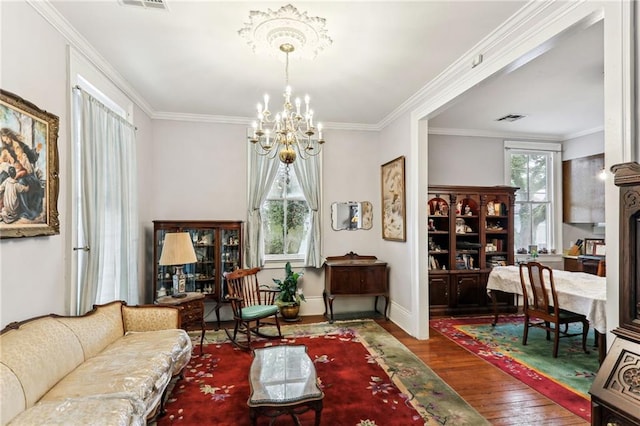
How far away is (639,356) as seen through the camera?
4.52 feet

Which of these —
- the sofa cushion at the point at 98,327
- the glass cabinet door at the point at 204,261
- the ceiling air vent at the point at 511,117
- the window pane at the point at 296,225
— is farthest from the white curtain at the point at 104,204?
the ceiling air vent at the point at 511,117

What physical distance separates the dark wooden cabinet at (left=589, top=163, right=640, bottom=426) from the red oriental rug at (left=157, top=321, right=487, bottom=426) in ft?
4.17

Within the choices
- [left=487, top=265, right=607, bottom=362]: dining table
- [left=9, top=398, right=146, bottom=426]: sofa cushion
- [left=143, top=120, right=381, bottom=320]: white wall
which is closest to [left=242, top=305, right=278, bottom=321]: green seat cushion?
[left=143, top=120, right=381, bottom=320]: white wall

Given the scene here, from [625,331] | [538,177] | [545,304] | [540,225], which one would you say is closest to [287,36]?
[625,331]

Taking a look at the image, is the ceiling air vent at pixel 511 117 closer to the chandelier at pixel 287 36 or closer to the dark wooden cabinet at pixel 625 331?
the chandelier at pixel 287 36

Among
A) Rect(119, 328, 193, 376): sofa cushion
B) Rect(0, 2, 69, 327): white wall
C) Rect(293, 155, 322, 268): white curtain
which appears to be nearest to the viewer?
Rect(0, 2, 69, 327): white wall

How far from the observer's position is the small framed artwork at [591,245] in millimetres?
5470

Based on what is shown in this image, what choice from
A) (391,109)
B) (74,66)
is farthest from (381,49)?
(74,66)

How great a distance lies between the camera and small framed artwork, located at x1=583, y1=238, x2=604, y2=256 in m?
5.47

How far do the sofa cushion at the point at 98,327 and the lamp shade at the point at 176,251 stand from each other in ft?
2.47

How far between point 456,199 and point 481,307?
182cm

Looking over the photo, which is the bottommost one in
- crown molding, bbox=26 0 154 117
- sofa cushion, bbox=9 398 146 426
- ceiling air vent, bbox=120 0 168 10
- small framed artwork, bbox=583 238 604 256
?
sofa cushion, bbox=9 398 146 426

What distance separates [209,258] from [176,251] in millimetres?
833

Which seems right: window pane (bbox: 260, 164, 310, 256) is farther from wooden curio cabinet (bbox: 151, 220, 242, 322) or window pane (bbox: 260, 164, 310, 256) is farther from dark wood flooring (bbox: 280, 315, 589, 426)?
dark wood flooring (bbox: 280, 315, 589, 426)
